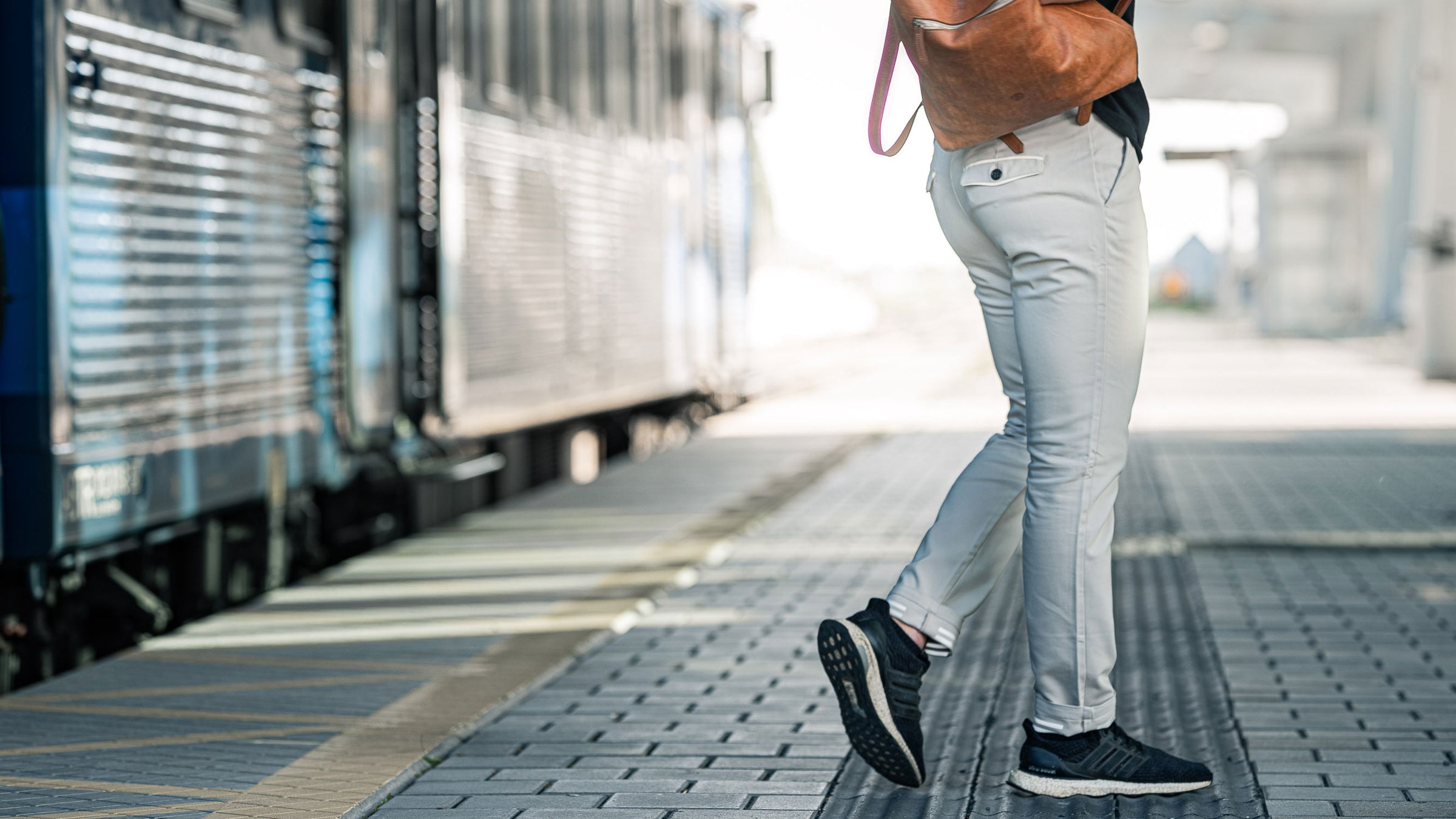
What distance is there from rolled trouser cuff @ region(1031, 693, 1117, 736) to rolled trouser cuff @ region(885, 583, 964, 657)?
201 mm

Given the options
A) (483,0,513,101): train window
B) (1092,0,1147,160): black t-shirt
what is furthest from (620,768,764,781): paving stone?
(483,0,513,101): train window

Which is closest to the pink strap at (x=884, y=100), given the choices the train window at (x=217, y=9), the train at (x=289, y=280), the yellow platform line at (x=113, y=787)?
the yellow platform line at (x=113, y=787)

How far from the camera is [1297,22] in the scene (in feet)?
121

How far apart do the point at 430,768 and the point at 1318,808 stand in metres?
1.80

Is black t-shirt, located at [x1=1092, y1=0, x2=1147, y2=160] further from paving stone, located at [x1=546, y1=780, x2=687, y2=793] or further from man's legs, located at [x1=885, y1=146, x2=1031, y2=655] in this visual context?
paving stone, located at [x1=546, y1=780, x2=687, y2=793]

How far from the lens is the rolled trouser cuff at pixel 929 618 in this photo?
3.42 m

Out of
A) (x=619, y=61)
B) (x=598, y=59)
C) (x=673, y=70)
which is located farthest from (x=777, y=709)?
(x=673, y=70)

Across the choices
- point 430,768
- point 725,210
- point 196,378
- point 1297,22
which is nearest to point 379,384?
point 196,378

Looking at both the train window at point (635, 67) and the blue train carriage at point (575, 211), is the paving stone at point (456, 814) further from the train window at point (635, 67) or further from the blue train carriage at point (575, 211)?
the train window at point (635, 67)

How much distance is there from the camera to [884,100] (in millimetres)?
3504

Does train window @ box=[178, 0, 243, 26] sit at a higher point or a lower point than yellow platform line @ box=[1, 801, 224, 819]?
higher

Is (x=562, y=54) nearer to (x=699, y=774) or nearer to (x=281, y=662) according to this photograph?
(x=281, y=662)

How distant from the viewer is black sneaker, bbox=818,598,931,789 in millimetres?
3373

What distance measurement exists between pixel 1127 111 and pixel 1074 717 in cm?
112
